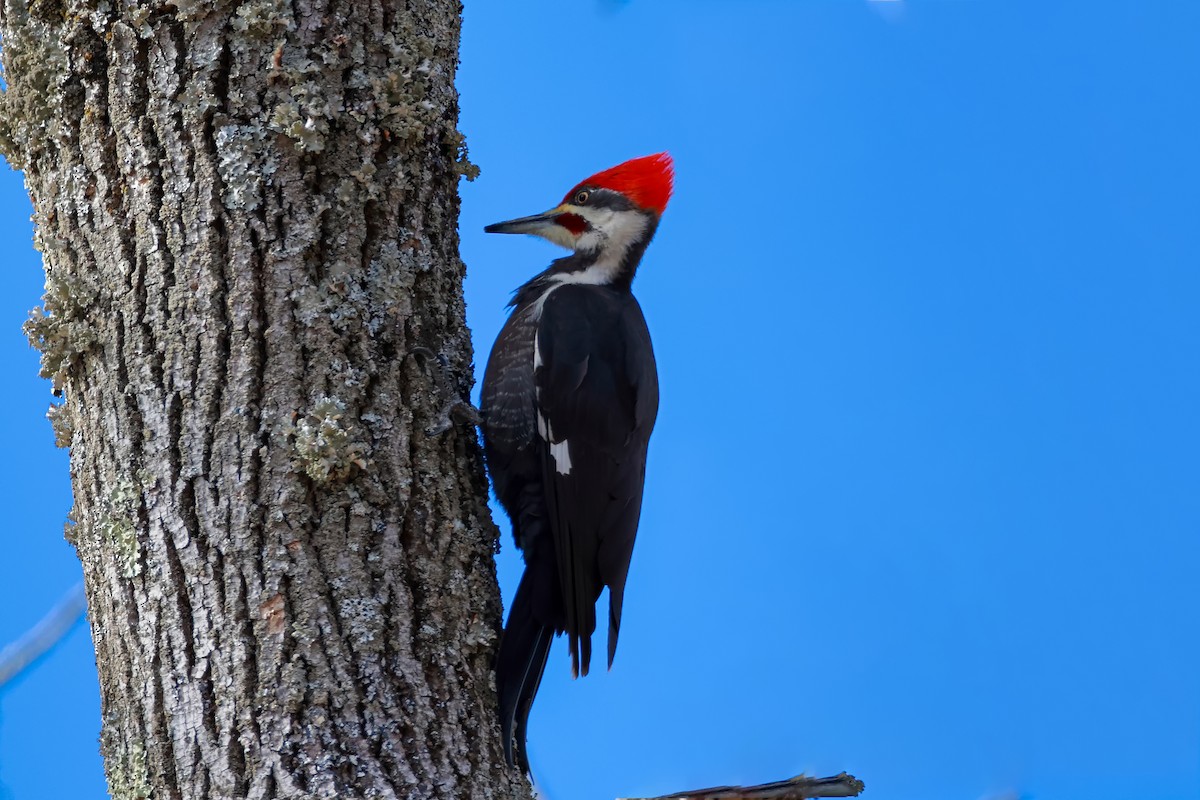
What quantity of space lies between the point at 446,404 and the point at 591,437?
54cm

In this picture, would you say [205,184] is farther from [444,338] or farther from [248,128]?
[444,338]

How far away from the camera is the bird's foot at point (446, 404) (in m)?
1.94

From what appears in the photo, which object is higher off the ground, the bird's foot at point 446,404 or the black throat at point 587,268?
the black throat at point 587,268

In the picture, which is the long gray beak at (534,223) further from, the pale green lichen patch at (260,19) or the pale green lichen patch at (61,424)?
the pale green lichen patch at (61,424)

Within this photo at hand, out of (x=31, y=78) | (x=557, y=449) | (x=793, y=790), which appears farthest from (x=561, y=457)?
(x=31, y=78)

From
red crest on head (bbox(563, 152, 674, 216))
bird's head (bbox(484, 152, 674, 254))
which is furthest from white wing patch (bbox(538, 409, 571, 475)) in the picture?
red crest on head (bbox(563, 152, 674, 216))

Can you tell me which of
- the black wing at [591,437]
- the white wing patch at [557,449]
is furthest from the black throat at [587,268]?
the white wing patch at [557,449]

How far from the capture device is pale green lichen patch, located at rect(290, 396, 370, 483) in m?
1.72

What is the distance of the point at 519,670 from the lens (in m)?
1.92

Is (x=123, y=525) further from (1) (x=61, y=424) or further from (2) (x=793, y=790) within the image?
(2) (x=793, y=790)

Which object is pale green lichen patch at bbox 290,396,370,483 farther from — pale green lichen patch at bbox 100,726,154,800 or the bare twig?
the bare twig

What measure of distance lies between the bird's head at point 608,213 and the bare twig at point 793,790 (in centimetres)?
153

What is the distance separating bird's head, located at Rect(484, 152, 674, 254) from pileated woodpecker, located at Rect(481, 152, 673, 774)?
0.15 metres

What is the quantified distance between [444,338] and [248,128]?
18.9 inches
